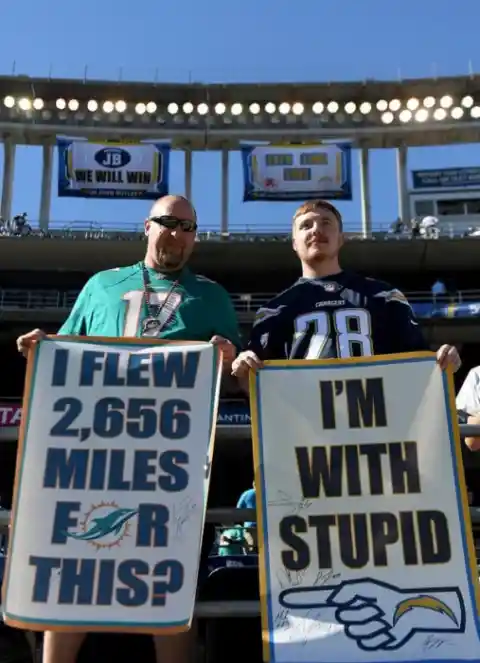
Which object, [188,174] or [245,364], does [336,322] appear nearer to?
[245,364]

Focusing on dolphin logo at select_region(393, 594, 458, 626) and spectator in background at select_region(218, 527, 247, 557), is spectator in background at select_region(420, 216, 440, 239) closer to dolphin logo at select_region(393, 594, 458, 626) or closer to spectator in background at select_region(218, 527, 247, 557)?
spectator in background at select_region(218, 527, 247, 557)

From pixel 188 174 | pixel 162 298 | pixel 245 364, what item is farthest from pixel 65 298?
pixel 245 364

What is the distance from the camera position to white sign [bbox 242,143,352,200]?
20.2 m

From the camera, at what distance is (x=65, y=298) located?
21.9 metres

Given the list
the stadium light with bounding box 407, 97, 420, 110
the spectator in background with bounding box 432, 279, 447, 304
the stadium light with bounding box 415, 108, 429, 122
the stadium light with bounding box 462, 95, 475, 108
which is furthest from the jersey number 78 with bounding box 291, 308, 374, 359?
the stadium light with bounding box 462, 95, 475, 108

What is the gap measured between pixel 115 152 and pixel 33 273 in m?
5.39

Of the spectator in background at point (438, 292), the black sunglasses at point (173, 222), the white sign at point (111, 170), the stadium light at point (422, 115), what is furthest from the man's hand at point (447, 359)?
the stadium light at point (422, 115)

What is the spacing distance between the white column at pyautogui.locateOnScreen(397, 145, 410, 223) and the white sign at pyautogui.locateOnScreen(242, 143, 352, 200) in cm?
362

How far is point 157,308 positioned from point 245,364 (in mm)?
478

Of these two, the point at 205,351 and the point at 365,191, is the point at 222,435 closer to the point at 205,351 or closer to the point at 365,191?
the point at 205,351

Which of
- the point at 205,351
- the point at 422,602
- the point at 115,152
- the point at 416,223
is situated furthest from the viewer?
the point at 416,223

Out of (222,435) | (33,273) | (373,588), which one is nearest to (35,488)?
(222,435)

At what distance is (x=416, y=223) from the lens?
22.9 meters

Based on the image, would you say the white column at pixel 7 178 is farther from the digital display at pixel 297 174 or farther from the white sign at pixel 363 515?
the white sign at pixel 363 515
